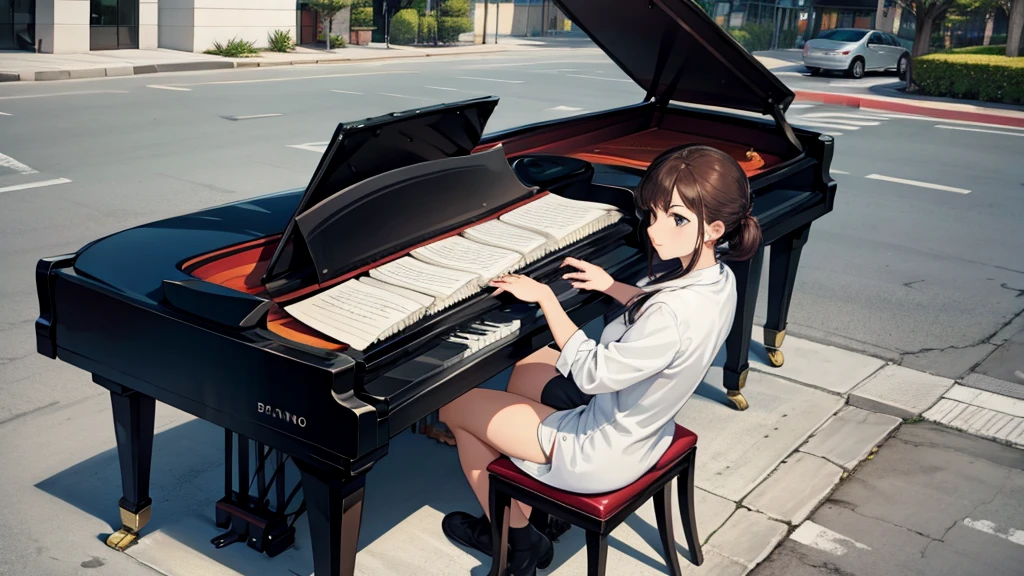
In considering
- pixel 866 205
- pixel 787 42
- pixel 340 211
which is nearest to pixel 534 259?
pixel 340 211

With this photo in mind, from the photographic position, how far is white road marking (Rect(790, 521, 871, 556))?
3695 millimetres

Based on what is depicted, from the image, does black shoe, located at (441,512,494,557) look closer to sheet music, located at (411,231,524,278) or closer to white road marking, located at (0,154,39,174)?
sheet music, located at (411,231,524,278)

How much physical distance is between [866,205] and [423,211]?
7.80 metres

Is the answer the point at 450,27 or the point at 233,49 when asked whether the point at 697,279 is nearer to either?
the point at 233,49

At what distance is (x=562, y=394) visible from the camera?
3.37 m

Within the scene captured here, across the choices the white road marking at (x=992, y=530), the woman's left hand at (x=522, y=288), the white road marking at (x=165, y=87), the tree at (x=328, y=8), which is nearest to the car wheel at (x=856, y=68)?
the tree at (x=328, y=8)

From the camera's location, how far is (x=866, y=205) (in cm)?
1003

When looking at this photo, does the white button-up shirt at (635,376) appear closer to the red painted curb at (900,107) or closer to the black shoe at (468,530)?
the black shoe at (468,530)

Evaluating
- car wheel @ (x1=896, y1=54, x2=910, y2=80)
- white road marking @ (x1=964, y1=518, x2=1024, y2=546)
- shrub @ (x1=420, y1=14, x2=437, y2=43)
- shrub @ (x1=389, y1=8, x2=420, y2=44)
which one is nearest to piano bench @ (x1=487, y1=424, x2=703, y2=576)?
white road marking @ (x1=964, y1=518, x2=1024, y2=546)

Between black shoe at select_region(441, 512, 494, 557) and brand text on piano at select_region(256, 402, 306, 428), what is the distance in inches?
48.5

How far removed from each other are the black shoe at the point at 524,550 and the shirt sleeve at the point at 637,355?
27.5 inches

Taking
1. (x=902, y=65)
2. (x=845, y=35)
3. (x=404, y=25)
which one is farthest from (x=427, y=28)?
(x=902, y=65)

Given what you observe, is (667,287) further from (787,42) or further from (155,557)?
(787,42)

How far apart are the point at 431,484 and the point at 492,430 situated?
1.09m
